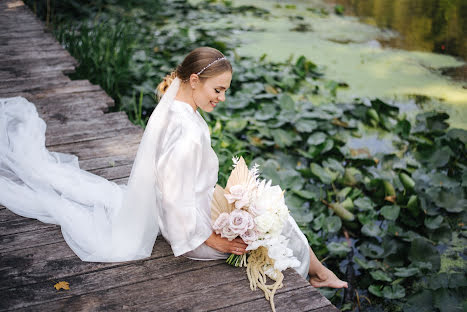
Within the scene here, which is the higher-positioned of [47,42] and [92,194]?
[92,194]

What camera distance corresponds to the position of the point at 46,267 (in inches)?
70.5

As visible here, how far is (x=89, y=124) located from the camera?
2980 mm

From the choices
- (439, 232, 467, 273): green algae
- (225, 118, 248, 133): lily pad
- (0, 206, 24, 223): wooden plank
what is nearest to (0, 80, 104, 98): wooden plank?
(225, 118, 248, 133): lily pad

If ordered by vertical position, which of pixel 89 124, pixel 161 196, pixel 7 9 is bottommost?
pixel 7 9

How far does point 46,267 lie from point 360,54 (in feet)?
12.7

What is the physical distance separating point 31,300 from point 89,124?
1519mm

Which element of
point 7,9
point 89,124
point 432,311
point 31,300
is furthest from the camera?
point 7,9

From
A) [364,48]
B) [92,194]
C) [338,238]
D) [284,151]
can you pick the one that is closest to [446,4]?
[364,48]

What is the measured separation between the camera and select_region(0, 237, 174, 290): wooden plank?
1718 millimetres

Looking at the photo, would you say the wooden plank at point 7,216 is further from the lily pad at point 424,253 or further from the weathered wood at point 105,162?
the lily pad at point 424,253

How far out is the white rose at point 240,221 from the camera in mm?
1703

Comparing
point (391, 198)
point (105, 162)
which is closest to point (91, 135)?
point (105, 162)

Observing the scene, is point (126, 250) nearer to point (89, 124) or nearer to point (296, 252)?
point (296, 252)

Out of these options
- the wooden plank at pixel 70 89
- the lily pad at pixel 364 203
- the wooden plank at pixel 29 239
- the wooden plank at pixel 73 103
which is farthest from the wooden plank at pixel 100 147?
the lily pad at pixel 364 203
